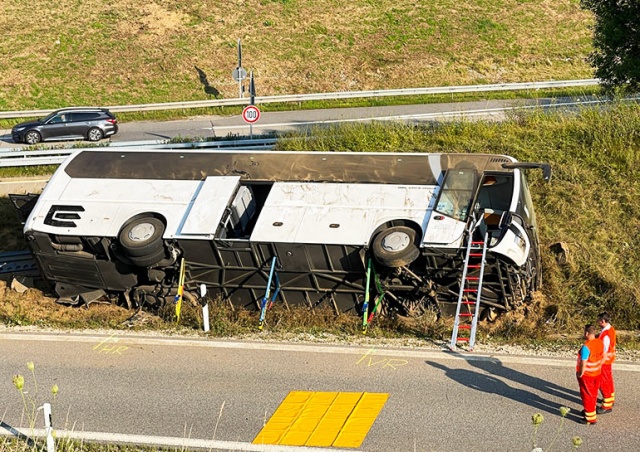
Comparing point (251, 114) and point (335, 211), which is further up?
point (251, 114)

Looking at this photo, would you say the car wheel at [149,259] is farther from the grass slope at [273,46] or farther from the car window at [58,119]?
the grass slope at [273,46]

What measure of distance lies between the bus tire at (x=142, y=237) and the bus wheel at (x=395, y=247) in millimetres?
3650

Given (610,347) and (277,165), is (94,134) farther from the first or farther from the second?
(610,347)

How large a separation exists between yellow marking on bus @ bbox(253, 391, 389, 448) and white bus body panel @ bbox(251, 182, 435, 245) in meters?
2.79

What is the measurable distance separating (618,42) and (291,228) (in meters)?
12.2

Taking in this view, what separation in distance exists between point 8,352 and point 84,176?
3.64 meters

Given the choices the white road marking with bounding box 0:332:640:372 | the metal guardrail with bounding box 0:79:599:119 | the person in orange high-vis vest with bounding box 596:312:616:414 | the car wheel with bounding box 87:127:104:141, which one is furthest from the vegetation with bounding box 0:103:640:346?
the metal guardrail with bounding box 0:79:599:119

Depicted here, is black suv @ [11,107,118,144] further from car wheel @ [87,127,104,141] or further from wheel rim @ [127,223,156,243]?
wheel rim @ [127,223,156,243]

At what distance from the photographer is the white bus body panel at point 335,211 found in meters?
11.8

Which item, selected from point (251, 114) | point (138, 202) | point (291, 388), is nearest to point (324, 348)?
point (291, 388)

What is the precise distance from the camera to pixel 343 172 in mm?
13109

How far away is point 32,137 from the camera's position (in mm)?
25875

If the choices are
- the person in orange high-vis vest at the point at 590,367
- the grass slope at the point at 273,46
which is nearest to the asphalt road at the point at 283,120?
the grass slope at the point at 273,46

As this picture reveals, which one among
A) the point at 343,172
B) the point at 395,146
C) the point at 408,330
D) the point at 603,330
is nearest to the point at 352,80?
the point at 395,146
